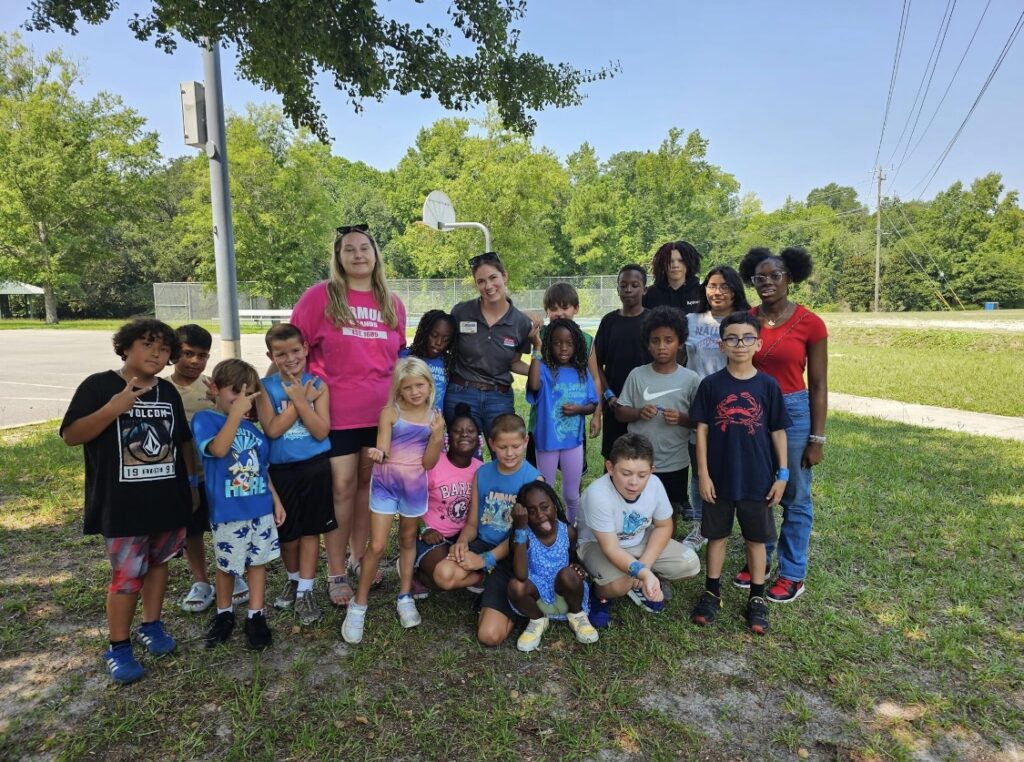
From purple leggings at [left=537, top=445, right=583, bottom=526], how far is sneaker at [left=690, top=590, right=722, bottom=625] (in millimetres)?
910

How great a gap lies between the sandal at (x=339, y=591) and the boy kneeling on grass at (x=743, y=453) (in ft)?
6.41

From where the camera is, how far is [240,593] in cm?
350

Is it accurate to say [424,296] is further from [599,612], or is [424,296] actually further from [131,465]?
[131,465]

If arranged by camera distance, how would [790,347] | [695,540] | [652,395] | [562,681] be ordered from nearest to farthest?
[562,681]
[790,347]
[652,395]
[695,540]

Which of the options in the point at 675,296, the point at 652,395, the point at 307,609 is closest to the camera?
the point at 307,609

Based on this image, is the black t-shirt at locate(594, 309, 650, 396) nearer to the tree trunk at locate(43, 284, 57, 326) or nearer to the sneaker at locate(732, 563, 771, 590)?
the sneaker at locate(732, 563, 771, 590)

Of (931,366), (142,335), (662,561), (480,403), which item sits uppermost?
(142,335)

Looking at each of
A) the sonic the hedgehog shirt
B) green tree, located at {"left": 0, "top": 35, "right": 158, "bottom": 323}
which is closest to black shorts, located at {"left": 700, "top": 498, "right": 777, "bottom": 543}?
the sonic the hedgehog shirt

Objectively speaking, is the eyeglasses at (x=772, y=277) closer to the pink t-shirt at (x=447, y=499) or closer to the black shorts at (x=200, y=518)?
the pink t-shirt at (x=447, y=499)

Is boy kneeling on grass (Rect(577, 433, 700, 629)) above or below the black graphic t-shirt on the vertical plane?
below

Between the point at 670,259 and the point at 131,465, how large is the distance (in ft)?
11.6

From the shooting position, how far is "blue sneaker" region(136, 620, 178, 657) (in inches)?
114

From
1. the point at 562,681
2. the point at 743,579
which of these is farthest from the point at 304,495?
the point at 743,579

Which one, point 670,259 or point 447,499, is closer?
point 447,499
